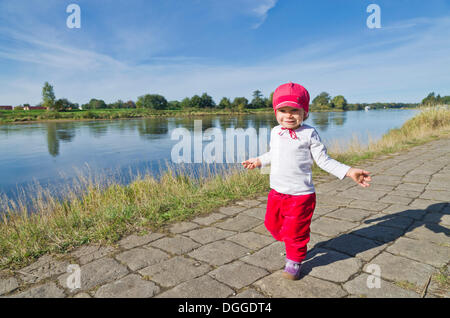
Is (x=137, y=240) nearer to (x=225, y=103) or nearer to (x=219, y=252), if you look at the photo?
(x=219, y=252)

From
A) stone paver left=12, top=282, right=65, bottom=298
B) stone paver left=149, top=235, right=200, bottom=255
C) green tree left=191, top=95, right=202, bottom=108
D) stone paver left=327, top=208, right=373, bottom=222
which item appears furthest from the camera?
green tree left=191, top=95, right=202, bottom=108

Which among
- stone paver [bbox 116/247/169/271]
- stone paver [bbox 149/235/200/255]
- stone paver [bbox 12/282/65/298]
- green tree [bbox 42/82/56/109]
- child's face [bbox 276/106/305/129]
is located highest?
green tree [bbox 42/82/56/109]

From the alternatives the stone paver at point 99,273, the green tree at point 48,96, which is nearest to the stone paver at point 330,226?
the stone paver at point 99,273

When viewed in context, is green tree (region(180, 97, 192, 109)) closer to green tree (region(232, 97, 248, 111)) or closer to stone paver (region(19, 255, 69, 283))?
green tree (region(232, 97, 248, 111))

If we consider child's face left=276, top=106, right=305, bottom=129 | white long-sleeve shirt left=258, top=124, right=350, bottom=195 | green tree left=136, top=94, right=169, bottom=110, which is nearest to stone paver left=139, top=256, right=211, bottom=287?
white long-sleeve shirt left=258, top=124, right=350, bottom=195

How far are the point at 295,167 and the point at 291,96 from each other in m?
0.49

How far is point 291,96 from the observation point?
5.83 feet

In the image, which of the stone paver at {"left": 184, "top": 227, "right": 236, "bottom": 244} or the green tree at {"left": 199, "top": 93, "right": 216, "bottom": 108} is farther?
the green tree at {"left": 199, "top": 93, "right": 216, "bottom": 108}

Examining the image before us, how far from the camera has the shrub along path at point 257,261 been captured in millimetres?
1721

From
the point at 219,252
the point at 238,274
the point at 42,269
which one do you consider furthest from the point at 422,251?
the point at 42,269

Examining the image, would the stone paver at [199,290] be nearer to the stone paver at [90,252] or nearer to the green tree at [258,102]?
the stone paver at [90,252]

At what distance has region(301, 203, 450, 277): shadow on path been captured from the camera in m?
2.11
